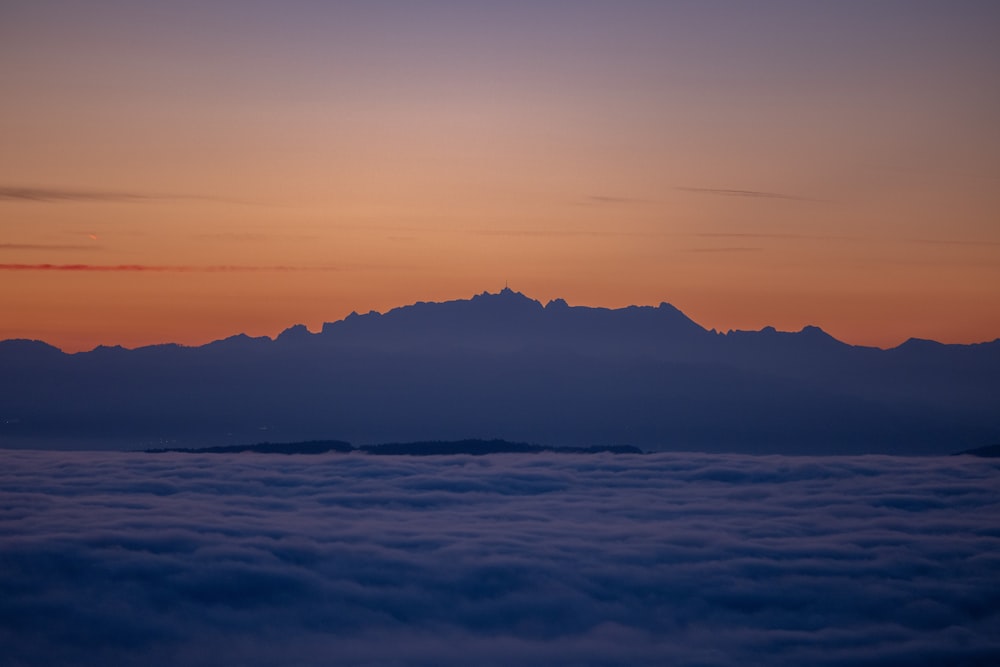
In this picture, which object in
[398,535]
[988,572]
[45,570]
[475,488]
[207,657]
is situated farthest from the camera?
[475,488]

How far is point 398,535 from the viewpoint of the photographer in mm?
19375

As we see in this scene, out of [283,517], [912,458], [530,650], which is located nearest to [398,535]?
[283,517]

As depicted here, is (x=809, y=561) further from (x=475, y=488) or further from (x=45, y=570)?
(x=45, y=570)

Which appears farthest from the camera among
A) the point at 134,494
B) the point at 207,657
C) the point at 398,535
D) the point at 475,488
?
the point at 475,488

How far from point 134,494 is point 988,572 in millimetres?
20928

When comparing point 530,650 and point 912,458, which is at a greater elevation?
point 912,458

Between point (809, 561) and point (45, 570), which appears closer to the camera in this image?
point (45, 570)

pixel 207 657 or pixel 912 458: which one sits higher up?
pixel 912 458

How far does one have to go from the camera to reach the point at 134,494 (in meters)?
23.3

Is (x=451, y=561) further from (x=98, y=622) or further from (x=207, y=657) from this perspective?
(x=98, y=622)

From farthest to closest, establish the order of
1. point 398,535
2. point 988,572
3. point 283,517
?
point 283,517 → point 398,535 → point 988,572

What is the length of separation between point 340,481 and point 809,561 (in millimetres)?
15665

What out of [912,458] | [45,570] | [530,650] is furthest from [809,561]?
[912,458]

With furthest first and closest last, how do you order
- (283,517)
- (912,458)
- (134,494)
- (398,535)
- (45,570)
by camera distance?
(912,458), (134,494), (283,517), (398,535), (45,570)
